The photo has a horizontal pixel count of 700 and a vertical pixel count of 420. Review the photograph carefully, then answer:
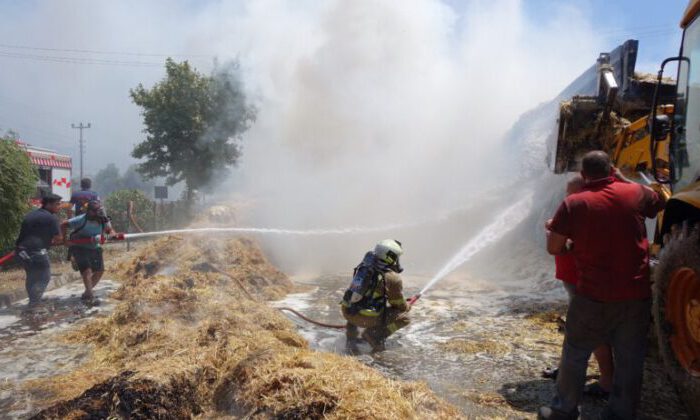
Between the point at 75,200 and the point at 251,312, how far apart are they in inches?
225

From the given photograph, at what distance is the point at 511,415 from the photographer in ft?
12.4

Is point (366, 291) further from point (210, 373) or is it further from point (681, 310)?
point (681, 310)

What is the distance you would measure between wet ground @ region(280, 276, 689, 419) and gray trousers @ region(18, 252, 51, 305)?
12.1 ft

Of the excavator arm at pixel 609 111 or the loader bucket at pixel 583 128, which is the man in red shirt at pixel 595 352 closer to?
the excavator arm at pixel 609 111

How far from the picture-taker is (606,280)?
3.17 m

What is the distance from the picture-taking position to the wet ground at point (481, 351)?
→ 403 cm

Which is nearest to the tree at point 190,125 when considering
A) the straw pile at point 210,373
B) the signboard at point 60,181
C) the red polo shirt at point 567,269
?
the signboard at point 60,181

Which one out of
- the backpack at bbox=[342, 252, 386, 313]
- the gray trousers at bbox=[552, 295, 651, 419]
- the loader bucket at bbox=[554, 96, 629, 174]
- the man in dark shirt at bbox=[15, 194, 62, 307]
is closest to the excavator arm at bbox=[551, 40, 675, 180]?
the loader bucket at bbox=[554, 96, 629, 174]

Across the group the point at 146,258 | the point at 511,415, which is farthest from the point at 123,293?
the point at 511,415

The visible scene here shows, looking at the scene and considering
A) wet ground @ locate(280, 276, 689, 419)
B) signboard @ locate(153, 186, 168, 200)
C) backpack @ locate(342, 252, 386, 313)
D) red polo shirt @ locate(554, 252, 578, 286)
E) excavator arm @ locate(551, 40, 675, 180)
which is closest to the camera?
red polo shirt @ locate(554, 252, 578, 286)

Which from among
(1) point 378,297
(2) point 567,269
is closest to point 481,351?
(1) point 378,297

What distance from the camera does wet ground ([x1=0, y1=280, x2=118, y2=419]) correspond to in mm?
4102

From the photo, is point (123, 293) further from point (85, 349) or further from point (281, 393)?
point (281, 393)

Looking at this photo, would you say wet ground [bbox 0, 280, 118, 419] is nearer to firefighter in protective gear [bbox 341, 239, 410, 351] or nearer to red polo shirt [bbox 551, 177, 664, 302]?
firefighter in protective gear [bbox 341, 239, 410, 351]
